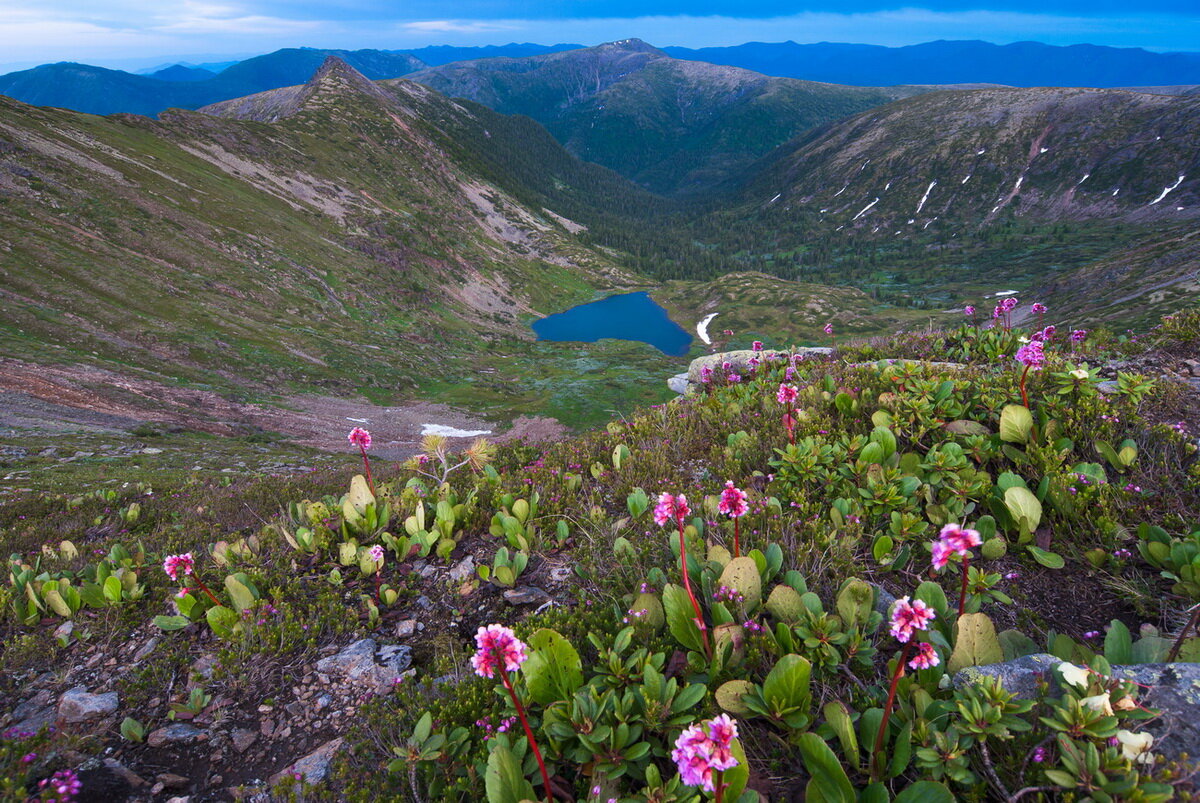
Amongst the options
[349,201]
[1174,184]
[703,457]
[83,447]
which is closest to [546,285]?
[349,201]

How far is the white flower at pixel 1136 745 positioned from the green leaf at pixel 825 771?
55.2 inches

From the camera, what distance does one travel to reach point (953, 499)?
5.33 metres

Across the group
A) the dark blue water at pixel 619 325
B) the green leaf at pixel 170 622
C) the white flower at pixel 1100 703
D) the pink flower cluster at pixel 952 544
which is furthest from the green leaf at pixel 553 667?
the dark blue water at pixel 619 325

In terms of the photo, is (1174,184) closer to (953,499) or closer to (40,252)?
(953,499)

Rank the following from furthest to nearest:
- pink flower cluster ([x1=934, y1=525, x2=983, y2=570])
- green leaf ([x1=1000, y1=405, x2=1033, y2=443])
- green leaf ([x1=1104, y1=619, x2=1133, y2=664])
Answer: green leaf ([x1=1000, y1=405, x2=1033, y2=443]) < green leaf ([x1=1104, y1=619, x2=1133, y2=664]) < pink flower cluster ([x1=934, y1=525, x2=983, y2=570])

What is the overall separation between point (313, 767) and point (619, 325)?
150736 mm

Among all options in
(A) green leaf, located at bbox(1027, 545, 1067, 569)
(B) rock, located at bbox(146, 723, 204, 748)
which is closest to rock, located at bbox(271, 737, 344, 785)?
(B) rock, located at bbox(146, 723, 204, 748)

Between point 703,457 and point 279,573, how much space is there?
5912mm

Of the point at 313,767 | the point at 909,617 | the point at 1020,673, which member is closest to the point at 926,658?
the point at 909,617

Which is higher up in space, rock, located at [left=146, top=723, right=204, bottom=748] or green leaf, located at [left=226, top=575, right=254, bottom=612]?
green leaf, located at [left=226, top=575, right=254, bottom=612]

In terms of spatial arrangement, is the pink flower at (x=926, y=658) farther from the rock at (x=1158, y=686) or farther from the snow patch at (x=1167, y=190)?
the snow patch at (x=1167, y=190)

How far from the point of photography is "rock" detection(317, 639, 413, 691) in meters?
4.71

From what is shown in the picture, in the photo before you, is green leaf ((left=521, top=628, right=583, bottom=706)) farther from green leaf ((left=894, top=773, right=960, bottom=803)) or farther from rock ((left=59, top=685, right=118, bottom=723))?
rock ((left=59, top=685, right=118, bottom=723))

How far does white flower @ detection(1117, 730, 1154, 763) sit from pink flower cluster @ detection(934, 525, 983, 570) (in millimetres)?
1075
